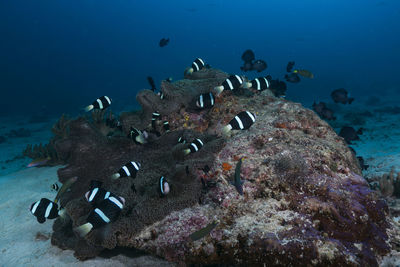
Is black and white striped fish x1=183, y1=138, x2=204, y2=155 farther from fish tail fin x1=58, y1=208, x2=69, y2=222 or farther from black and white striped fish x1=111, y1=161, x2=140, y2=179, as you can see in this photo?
fish tail fin x1=58, y1=208, x2=69, y2=222

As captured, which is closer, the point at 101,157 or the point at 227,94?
the point at 101,157

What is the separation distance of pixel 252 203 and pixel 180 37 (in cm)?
15008

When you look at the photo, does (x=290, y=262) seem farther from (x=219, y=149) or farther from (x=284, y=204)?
(x=219, y=149)

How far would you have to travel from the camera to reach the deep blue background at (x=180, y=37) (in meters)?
82.1

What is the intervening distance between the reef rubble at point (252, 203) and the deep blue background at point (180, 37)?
223ft

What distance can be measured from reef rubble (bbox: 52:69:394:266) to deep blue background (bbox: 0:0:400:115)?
223 feet

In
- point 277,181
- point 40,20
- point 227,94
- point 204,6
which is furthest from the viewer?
point 204,6

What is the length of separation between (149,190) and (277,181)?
75.9 inches

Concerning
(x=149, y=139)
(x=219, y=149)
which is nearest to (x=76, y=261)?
(x=149, y=139)

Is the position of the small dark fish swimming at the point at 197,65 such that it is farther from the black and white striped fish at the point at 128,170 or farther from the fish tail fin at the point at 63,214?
the fish tail fin at the point at 63,214

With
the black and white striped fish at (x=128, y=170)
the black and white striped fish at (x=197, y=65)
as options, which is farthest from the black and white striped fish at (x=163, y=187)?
the black and white striped fish at (x=197, y=65)

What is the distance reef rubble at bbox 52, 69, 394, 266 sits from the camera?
267 centimetres

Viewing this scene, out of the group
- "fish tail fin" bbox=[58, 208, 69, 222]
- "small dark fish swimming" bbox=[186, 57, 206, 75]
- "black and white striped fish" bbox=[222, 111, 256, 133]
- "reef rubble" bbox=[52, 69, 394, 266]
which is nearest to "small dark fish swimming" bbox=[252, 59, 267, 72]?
"small dark fish swimming" bbox=[186, 57, 206, 75]

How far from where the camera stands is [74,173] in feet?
16.2
